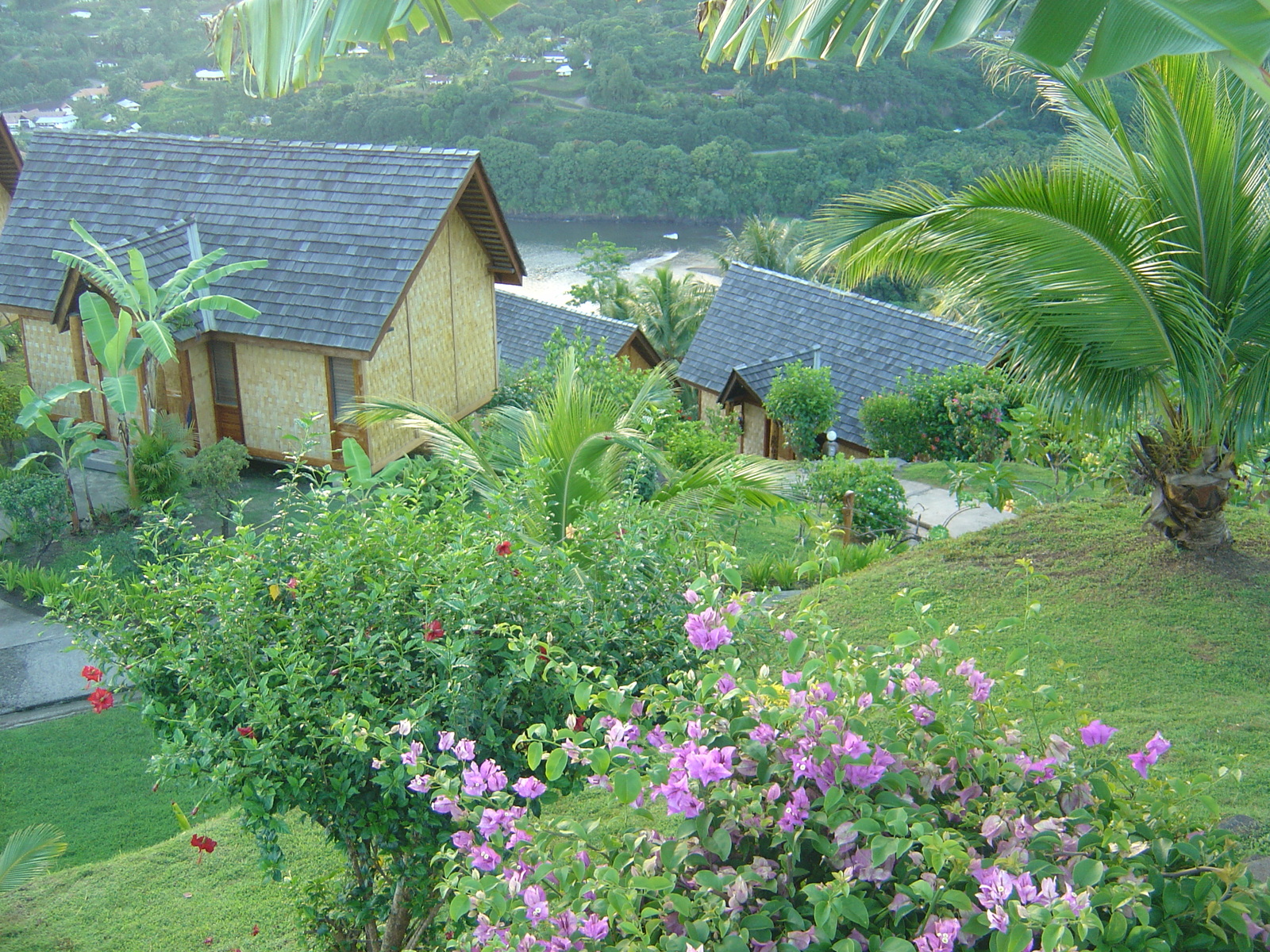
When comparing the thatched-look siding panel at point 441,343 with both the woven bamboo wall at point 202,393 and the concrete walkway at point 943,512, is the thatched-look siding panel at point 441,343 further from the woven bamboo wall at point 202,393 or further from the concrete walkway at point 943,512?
the concrete walkway at point 943,512

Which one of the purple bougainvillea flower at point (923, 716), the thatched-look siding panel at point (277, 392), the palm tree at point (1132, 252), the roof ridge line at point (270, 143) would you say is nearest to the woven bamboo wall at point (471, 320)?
the roof ridge line at point (270, 143)

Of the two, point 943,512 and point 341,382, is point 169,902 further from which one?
point 943,512

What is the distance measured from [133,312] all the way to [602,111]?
52668 mm

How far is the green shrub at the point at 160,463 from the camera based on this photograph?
12.8m

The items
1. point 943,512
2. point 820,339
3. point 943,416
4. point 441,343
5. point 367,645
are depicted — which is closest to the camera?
point 367,645

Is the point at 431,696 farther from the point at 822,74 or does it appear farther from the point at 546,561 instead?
the point at 822,74

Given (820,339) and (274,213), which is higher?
(274,213)

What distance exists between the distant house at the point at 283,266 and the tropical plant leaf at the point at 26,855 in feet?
25.8

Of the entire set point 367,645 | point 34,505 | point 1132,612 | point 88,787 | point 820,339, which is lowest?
point 820,339

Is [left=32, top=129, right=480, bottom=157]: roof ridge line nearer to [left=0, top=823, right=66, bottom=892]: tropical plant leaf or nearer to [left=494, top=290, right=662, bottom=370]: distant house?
[left=494, top=290, right=662, bottom=370]: distant house

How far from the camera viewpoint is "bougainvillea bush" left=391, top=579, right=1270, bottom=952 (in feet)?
9.20

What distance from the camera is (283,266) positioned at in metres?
15.2

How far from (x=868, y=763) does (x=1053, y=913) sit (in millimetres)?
677

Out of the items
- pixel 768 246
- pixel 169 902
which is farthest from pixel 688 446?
pixel 768 246
